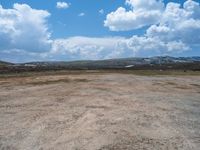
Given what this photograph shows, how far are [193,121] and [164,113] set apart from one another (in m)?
2.01

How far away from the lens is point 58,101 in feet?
72.5

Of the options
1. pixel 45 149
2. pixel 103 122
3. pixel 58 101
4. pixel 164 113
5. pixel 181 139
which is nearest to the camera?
pixel 45 149

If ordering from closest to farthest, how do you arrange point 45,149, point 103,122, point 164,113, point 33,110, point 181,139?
point 45,149 → point 181,139 → point 103,122 → point 164,113 → point 33,110

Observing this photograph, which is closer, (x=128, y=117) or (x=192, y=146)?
(x=192, y=146)

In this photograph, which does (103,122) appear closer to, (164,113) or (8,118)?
(164,113)

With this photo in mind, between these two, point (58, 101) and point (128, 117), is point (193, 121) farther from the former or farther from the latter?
point (58, 101)

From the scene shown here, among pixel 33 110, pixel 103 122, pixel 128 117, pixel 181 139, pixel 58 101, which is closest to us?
pixel 181 139

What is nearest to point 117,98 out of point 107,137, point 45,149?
point 107,137

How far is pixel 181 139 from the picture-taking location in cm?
1250

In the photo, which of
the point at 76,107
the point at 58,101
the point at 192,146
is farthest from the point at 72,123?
the point at 58,101

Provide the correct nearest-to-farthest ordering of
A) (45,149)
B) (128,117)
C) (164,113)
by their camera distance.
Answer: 1. (45,149)
2. (128,117)
3. (164,113)

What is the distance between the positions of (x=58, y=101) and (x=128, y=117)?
7429 millimetres

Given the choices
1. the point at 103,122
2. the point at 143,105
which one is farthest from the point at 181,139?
the point at 143,105

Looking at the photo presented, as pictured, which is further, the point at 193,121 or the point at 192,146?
the point at 193,121
